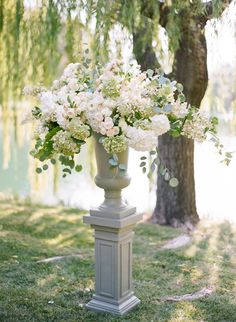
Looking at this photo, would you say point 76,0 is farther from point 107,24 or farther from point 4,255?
point 4,255

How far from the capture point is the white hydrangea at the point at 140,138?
2545 millimetres

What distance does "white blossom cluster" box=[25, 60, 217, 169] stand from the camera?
2.58 m

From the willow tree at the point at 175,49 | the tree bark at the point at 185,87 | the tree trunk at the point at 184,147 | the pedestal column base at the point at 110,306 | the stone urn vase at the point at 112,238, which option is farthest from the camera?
the tree trunk at the point at 184,147

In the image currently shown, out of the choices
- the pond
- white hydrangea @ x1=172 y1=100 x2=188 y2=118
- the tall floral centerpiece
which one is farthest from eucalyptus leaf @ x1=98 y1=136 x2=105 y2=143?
the pond

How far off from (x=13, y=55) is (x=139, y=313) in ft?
9.76

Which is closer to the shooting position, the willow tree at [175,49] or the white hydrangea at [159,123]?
the white hydrangea at [159,123]

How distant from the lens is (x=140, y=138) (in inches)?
100

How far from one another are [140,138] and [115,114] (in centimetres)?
21

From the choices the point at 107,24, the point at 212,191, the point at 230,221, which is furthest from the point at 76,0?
the point at 212,191

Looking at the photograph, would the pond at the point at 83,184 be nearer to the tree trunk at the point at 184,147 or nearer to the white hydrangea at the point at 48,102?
the tree trunk at the point at 184,147

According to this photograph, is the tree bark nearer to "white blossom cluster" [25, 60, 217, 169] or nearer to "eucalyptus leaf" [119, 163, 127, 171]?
"white blossom cluster" [25, 60, 217, 169]

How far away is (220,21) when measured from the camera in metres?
4.46

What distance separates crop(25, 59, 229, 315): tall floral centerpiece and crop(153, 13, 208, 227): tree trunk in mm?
2352

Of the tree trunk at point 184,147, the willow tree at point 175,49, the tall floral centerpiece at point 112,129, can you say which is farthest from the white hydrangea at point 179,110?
the tree trunk at point 184,147
